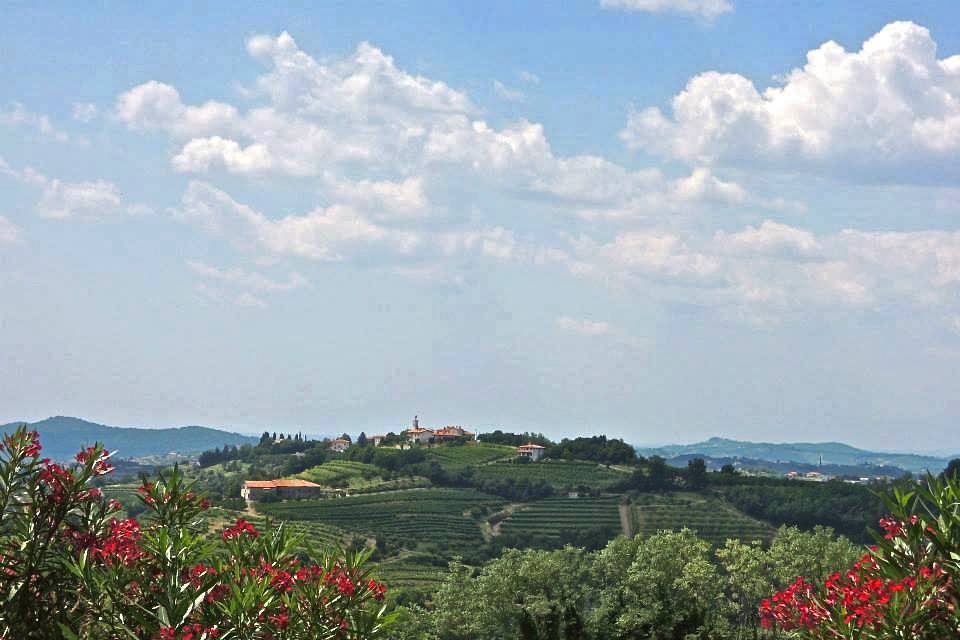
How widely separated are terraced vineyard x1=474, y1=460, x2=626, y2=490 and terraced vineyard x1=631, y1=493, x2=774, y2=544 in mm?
16840

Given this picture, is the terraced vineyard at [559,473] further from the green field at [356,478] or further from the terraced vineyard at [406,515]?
the green field at [356,478]

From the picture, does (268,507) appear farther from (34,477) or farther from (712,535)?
(34,477)

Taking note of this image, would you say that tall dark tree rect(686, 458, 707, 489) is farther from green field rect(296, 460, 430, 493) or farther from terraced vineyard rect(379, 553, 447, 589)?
terraced vineyard rect(379, 553, 447, 589)

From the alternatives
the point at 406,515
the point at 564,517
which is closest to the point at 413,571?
the point at 406,515

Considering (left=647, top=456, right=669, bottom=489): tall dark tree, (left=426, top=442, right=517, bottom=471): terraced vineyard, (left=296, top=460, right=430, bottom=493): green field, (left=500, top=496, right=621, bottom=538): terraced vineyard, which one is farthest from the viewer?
(left=426, top=442, right=517, bottom=471): terraced vineyard

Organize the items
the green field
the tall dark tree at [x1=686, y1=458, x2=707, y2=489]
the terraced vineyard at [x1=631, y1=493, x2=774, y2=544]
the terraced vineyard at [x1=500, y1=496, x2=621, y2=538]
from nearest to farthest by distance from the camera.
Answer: the terraced vineyard at [x1=631, y1=493, x2=774, y2=544] < the terraced vineyard at [x1=500, y1=496, x2=621, y2=538] < the tall dark tree at [x1=686, y1=458, x2=707, y2=489] < the green field

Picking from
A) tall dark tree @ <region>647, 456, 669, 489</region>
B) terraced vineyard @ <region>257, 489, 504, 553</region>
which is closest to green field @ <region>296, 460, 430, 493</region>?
terraced vineyard @ <region>257, 489, 504, 553</region>

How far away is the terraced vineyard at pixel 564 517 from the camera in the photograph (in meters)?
137

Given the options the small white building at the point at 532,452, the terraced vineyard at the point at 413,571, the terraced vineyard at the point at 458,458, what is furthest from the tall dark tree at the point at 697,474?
the terraced vineyard at the point at 413,571

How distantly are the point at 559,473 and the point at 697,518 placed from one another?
4560 centimetres

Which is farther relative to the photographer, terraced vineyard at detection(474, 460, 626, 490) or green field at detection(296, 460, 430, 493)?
terraced vineyard at detection(474, 460, 626, 490)

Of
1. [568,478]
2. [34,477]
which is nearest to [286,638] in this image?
[34,477]

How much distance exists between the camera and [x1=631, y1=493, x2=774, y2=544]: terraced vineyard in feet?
406

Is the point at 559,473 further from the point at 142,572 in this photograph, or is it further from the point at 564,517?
the point at 142,572
